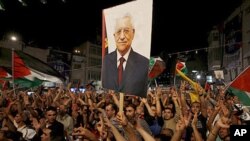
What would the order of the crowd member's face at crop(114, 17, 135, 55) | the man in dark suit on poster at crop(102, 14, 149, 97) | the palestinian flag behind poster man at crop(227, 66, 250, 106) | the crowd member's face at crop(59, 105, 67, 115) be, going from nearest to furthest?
the man in dark suit on poster at crop(102, 14, 149, 97) < the crowd member's face at crop(114, 17, 135, 55) < the palestinian flag behind poster man at crop(227, 66, 250, 106) < the crowd member's face at crop(59, 105, 67, 115)

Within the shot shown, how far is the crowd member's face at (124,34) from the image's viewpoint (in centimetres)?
491

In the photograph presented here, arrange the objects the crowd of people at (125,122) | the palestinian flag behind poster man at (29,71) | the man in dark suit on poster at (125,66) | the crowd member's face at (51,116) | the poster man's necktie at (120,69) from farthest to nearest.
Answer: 1. the palestinian flag behind poster man at (29,71)
2. the crowd member's face at (51,116)
3. the poster man's necktie at (120,69)
4. the man in dark suit on poster at (125,66)
5. the crowd of people at (125,122)

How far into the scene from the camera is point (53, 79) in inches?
463

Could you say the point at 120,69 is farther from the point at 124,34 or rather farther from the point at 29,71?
the point at 29,71

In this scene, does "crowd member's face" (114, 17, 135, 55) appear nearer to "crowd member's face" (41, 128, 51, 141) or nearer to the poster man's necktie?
the poster man's necktie

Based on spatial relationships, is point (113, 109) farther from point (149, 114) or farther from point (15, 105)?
point (15, 105)

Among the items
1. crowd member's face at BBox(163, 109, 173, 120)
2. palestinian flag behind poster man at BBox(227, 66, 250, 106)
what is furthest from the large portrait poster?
palestinian flag behind poster man at BBox(227, 66, 250, 106)

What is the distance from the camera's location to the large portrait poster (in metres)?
4.66

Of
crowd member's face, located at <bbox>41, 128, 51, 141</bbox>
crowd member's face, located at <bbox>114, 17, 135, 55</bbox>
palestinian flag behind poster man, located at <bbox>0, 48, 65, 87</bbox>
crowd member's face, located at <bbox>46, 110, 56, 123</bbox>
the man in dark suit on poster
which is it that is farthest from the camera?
palestinian flag behind poster man, located at <bbox>0, 48, 65, 87</bbox>

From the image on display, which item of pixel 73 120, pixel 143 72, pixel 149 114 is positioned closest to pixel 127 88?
pixel 143 72

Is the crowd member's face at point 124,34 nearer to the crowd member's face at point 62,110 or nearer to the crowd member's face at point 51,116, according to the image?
the crowd member's face at point 51,116

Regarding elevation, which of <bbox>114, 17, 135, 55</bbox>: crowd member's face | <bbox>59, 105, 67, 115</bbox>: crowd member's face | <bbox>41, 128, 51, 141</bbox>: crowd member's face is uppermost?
<bbox>114, 17, 135, 55</bbox>: crowd member's face

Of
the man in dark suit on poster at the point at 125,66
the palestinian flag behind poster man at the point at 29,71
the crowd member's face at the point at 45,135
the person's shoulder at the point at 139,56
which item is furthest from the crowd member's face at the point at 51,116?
the palestinian flag behind poster man at the point at 29,71

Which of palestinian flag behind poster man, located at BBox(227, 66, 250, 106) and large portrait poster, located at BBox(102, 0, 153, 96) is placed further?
palestinian flag behind poster man, located at BBox(227, 66, 250, 106)
